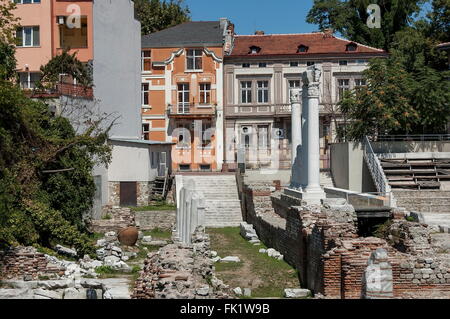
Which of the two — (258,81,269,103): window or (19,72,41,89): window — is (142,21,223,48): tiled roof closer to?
(258,81,269,103): window

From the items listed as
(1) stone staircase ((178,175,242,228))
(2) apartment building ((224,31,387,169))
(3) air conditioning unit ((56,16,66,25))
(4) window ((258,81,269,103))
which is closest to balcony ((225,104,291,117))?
(2) apartment building ((224,31,387,169))

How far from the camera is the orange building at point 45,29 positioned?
113 feet

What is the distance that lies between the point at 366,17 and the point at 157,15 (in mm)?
17836

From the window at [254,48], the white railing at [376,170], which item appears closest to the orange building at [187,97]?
the window at [254,48]

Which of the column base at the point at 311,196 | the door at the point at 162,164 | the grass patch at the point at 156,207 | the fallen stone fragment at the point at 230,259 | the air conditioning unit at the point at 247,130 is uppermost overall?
the air conditioning unit at the point at 247,130

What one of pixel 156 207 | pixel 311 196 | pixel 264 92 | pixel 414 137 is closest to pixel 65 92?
pixel 156 207

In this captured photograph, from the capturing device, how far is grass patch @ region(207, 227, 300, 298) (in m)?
17.2

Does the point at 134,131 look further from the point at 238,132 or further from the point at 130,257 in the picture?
the point at 130,257

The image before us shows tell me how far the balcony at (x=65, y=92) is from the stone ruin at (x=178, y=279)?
1389cm

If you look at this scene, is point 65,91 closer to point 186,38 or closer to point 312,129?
point 312,129

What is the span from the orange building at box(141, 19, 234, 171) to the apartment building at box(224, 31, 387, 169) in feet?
2.80

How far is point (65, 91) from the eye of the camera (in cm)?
2886

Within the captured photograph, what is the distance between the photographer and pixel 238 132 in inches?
1866

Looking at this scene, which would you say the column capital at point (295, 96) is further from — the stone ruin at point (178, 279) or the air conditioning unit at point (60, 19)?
the stone ruin at point (178, 279)
